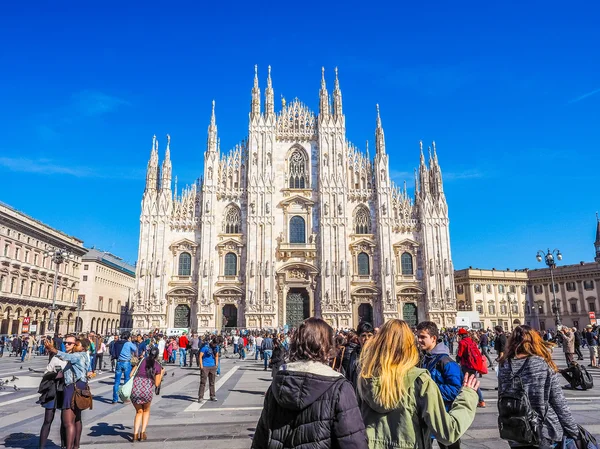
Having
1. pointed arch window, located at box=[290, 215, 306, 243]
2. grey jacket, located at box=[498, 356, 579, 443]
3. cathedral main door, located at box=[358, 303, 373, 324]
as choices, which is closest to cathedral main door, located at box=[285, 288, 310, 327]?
pointed arch window, located at box=[290, 215, 306, 243]

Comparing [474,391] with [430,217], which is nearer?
[474,391]

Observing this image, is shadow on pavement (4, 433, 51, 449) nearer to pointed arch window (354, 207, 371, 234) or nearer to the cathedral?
the cathedral

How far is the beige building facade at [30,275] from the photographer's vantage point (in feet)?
135

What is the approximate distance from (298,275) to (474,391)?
1512 inches

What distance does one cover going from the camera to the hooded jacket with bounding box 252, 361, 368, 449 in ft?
9.25

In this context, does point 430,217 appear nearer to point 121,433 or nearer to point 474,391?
point 121,433

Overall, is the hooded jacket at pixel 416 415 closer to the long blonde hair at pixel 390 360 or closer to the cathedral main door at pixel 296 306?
the long blonde hair at pixel 390 360

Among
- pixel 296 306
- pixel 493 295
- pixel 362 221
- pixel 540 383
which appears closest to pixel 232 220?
pixel 296 306

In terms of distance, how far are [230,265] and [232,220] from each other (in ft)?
13.3

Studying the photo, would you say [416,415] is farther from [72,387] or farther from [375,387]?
[72,387]

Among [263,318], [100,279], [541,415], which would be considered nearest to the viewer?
[541,415]

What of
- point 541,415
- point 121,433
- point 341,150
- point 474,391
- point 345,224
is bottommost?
point 121,433

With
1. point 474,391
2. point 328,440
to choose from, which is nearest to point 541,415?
point 474,391

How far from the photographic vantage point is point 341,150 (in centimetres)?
4328
